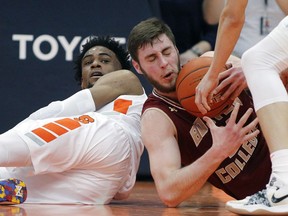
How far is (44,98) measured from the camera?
6.48 m

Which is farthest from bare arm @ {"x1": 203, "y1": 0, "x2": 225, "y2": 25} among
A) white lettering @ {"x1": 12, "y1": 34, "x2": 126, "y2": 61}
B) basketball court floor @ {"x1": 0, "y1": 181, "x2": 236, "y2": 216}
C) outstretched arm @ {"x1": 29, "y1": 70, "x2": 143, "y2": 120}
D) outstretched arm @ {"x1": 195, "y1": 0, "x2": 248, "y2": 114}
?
outstretched arm @ {"x1": 195, "y1": 0, "x2": 248, "y2": 114}

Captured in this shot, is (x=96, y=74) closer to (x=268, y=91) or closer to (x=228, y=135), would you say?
(x=228, y=135)

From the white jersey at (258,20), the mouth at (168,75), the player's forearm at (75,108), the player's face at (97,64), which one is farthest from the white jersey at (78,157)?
the white jersey at (258,20)

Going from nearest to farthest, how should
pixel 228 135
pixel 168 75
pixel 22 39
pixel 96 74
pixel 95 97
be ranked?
pixel 228 135 → pixel 168 75 → pixel 95 97 → pixel 96 74 → pixel 22 39

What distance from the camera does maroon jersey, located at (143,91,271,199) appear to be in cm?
404

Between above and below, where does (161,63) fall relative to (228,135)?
above

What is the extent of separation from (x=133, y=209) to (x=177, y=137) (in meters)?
0.43

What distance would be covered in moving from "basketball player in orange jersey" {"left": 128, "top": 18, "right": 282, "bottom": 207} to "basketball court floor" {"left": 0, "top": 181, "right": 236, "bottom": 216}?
12 centimetres

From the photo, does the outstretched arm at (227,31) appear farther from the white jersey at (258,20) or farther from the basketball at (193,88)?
the white jersey at (258,20)

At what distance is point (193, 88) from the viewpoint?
386cm

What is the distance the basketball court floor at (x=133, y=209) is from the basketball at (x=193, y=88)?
Answer: 0.49 meters

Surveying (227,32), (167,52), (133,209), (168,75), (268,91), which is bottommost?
(133,209)

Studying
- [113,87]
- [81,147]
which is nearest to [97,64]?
[113,87]

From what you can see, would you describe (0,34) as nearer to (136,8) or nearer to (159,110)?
Result: (136,8)
